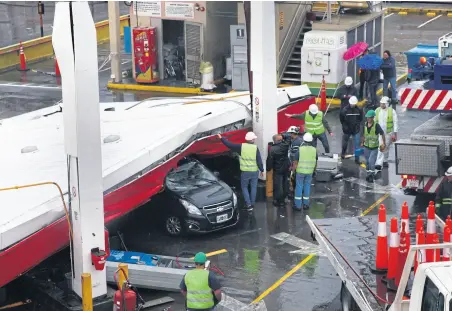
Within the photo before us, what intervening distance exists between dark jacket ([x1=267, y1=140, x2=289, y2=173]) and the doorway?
11.7 meters

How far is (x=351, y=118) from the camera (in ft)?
70.7

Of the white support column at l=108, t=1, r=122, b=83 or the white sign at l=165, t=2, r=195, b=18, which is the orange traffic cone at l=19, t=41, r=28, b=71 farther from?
the white sign at l=165, t=2, r=195, b=18

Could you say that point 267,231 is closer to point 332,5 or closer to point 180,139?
point 180,139

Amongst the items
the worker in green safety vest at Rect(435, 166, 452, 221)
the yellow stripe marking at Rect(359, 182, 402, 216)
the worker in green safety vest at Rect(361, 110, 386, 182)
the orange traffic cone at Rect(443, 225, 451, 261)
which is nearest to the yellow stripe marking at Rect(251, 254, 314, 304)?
the worker in green safety vest at Rect(435, 166, 452, 221)

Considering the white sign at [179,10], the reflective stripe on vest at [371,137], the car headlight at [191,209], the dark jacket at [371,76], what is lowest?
the car headlight at [191,209]

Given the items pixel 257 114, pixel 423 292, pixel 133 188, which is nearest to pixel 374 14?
pixel 257 114

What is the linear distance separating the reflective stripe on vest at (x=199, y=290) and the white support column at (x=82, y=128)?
6.91 ft

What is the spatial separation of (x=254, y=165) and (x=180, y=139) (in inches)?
61.2

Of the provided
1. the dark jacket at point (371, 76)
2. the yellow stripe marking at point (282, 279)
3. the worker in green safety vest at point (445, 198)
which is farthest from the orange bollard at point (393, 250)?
the dark jacket at point (371, 76)

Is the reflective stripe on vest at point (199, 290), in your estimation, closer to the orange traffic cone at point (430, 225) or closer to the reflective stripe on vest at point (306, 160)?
the orange traffic cone at point (430, 225)

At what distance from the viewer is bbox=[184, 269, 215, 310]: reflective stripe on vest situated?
486 inches

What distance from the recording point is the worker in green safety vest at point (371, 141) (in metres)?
20.1

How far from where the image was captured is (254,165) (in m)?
18.5

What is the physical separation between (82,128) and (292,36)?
1643 cm
